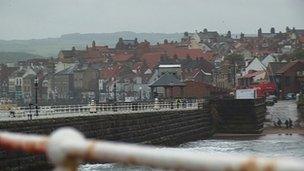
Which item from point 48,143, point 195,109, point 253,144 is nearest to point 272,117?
point 195,109

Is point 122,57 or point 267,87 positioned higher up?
point 122,57

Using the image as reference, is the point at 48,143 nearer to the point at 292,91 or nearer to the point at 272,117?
the point at 272,117

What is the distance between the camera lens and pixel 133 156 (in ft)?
8.85

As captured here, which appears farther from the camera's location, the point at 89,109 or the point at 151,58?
the point at 151,58

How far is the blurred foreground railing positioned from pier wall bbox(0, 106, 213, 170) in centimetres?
2229

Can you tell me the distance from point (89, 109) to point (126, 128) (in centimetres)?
336

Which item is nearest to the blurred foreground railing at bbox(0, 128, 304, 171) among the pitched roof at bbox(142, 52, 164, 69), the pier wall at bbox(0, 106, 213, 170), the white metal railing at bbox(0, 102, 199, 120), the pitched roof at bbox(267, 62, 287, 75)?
the pier wall at bbox(0, 106, 213, 170)

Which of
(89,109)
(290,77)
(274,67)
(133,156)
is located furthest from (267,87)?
(133,156)

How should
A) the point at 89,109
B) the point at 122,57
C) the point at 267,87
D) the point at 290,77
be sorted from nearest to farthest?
the point at 89,109 < the point at 290,77 < the point at 267,87 < the point at 122,57

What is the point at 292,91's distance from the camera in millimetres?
95500

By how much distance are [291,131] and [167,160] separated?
182 feet

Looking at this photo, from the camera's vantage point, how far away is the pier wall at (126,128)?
26484 mm

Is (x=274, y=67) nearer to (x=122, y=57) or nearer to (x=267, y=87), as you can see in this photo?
(x=267, y=87)

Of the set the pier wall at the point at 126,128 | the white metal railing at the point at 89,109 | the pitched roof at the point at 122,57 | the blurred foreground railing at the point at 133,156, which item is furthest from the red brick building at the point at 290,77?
the blurred foreground railing at the point at 133,156
